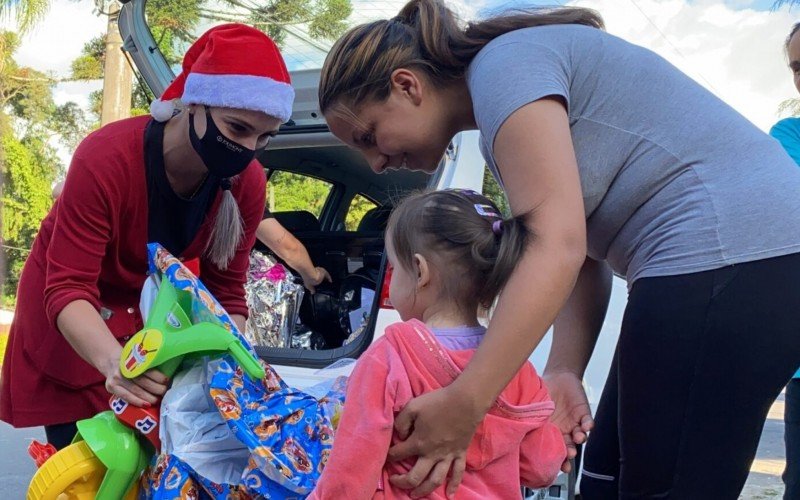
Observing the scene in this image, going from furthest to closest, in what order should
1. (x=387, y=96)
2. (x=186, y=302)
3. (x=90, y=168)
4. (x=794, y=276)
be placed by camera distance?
(x=90, y=168), (x=186, y=302), (x=387, y=96), (x=794, y=276)

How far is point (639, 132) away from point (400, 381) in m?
0.55

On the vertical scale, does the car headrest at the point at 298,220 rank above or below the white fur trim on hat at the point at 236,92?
below

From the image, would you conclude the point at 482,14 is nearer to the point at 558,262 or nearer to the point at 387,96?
the point at 387,96

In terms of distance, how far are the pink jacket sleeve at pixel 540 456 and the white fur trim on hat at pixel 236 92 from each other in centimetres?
109

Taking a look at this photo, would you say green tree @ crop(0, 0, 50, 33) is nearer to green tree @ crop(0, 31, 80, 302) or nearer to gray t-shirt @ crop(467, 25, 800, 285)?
green tree @ crop(0, 31, 80, 302)

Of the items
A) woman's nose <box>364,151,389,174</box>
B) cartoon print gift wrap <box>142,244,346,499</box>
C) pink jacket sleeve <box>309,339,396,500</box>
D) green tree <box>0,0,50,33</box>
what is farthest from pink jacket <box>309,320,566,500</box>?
green tree <box>0,0,50,33</box>

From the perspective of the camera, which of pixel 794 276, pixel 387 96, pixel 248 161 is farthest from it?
pixel 248 161

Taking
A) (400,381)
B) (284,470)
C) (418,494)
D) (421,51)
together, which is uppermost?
(421,51)

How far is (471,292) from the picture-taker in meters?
1.38

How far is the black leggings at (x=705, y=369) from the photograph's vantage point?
1212 mm

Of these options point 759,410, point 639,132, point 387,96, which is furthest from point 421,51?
point 759,410

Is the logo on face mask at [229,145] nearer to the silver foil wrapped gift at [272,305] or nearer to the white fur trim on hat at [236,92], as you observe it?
the white fur trim on hat at [236,92]

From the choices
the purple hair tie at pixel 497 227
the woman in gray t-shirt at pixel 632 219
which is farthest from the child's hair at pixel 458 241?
the woman in gray t-shirt at pixel 632 219

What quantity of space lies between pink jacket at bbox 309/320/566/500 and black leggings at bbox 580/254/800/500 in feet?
0.54
